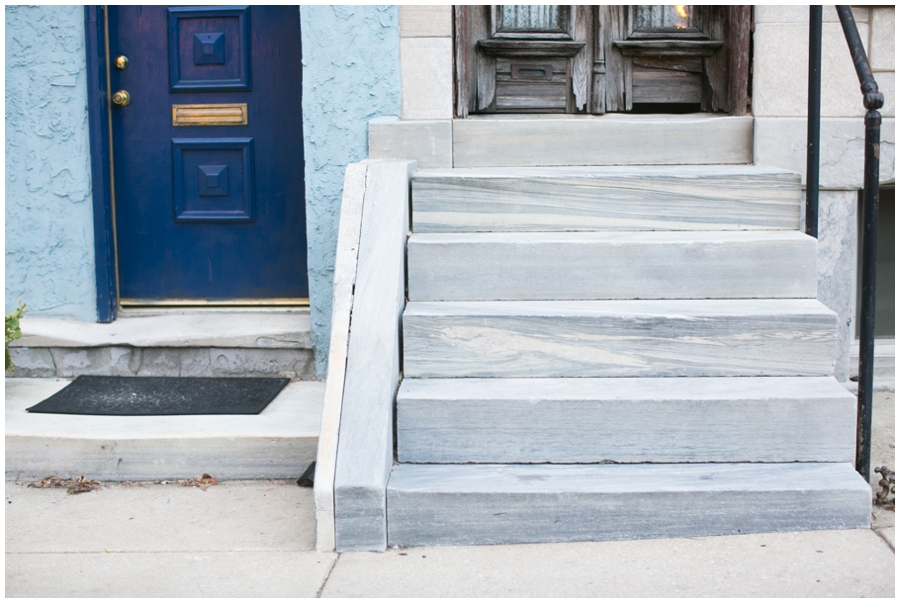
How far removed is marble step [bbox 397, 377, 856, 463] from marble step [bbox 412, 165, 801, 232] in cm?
88

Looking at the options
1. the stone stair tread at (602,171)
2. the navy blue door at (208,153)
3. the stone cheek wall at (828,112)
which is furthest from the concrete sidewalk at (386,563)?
the navy blue door at (208,153)

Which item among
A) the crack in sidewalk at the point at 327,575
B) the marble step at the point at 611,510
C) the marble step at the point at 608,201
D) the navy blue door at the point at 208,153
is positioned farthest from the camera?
the navy blue door at the point at 208,153

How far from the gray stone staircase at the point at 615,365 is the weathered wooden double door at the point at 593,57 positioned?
3.00ft

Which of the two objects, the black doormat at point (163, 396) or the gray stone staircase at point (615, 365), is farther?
the black doormat at point (163, 396)

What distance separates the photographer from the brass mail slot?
4301 millimetres

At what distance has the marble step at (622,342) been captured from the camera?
2.96 meters

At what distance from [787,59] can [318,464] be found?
284 centimetres

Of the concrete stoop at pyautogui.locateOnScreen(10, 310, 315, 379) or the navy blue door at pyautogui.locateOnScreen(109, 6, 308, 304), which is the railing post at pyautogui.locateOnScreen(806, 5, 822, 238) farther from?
the navy blue door at pyautogui.locateOnScreen(109, 6, 308, 304)

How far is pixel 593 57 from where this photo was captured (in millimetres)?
4406

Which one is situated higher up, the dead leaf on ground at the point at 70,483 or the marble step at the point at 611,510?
the marble step at the point at 611,510

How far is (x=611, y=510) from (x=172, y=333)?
7.59 ft

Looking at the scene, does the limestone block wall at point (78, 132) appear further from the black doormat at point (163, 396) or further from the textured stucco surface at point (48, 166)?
the black doormat at point (163, 396)

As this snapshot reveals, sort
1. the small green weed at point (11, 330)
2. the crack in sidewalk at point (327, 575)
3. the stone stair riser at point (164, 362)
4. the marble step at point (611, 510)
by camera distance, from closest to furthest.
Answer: the crack in sidewalk at point (327, 575) → the marble step at point (611, 510) → the small green weed at point (11, 330) → the stone stair riser at point (164, 362)

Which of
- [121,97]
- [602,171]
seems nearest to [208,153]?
[121,97]
